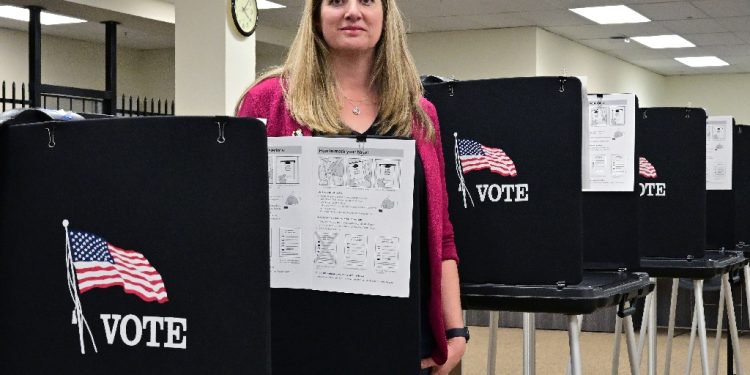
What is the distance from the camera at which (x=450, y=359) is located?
1.47 meters

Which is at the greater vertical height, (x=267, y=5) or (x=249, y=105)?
(x=267, y=5)

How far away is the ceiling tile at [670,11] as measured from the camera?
955 cm

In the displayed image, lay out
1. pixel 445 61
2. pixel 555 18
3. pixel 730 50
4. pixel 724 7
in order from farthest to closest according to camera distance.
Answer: pixel 730 50, pixel 445 61, pixel 555 18, pixel 724 7

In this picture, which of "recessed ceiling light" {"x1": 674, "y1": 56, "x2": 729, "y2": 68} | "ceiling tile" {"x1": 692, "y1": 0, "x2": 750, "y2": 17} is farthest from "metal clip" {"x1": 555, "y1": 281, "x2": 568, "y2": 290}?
"recessed ceiling light" {"x1": 674, "y1": 56, "x2": 729, "y2": 68}

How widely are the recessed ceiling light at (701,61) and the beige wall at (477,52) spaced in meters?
4.10

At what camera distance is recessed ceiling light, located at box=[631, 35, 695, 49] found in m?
11.9

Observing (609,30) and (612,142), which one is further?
(609,30)

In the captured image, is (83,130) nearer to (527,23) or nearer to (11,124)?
(11,124)

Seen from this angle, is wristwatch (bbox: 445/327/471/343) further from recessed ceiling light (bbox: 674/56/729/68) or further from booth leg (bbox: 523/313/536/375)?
recessed ceiling light (bbox: 674/56/729/68)

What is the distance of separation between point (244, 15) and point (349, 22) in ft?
20.2

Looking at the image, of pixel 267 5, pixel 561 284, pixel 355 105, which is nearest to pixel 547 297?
pixel 561 284

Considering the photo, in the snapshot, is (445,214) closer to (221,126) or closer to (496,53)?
(221,126)

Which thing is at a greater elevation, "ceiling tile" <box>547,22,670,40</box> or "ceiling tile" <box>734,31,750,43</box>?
"ceiling tile" <box>734,31,750,43</box>

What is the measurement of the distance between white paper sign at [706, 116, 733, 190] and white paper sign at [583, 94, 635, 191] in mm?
955
